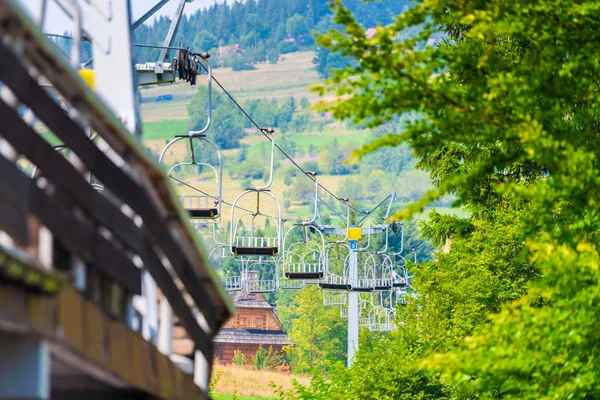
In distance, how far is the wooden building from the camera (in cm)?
9794

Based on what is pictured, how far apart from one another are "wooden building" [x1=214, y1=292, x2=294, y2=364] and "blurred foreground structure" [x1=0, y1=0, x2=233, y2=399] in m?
90.3

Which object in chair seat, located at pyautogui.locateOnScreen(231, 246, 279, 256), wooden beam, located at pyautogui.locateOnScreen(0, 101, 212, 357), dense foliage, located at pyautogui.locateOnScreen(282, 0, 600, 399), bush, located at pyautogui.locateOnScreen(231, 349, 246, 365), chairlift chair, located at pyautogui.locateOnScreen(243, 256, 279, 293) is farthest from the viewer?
bush, located at pyautogui.locateOnScreen(231, 349, 246, 365)

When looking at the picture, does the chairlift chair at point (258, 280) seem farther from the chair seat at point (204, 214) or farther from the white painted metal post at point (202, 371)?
the white painted metal post at point (202, 371)

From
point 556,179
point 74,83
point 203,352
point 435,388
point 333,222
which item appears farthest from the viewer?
point 333,222

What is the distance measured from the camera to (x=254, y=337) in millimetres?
99438

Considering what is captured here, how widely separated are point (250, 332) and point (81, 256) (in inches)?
3819

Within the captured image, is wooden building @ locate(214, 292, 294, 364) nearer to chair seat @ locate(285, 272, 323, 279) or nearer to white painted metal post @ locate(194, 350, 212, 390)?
chair seat @ locate(285, 272, 323, 279)

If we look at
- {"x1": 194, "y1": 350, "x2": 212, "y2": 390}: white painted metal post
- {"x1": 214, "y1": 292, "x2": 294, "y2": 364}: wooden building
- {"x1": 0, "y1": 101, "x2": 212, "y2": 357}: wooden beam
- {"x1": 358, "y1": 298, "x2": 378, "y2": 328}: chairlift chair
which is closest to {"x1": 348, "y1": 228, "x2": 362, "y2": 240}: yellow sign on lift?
{"x1": 358, "y1": 298, "x2": 378, "y2": 328}: chairlift chair

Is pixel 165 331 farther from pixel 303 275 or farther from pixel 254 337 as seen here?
pixel 254 337

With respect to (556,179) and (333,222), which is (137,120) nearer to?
(556,179)

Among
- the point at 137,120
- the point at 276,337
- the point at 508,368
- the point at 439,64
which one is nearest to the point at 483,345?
the point at 508,368

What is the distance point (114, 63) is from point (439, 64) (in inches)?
101

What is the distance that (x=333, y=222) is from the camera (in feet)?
586

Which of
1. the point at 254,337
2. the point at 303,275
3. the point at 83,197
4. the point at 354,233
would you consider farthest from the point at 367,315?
the point at 83,197
